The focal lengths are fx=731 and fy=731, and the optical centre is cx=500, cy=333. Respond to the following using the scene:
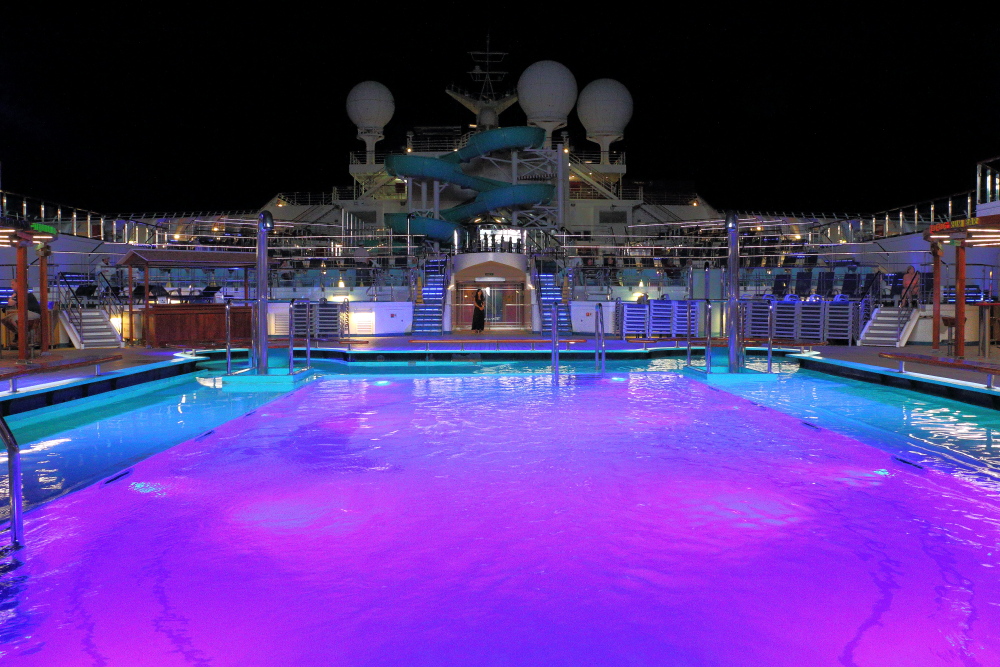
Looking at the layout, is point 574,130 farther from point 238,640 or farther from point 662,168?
point 238,640

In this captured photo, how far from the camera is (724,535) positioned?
3.63m

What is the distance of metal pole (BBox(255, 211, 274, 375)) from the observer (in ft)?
28.9

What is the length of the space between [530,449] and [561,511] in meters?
1.63

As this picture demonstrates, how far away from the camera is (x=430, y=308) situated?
1952 cm

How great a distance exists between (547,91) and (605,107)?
3243 mm

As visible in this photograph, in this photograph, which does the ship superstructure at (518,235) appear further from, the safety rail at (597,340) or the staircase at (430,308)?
the safety rail at (597,340)

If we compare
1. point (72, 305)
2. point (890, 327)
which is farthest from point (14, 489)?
point (890, 327)

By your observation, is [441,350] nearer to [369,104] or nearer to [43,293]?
[43,293]

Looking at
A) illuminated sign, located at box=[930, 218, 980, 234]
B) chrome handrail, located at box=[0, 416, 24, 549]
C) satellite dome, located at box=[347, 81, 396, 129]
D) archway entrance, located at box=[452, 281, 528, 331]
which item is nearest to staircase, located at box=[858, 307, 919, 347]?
illuminated sign, located at box=[930, 218, 980, 234]

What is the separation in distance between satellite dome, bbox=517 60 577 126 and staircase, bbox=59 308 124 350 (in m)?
22.5

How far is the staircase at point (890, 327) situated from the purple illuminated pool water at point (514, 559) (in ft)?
32.9

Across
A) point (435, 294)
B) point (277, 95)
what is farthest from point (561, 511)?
point (277, 95)

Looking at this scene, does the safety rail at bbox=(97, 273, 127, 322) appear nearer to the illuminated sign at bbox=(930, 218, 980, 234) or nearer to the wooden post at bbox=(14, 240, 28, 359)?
the wooden post at bbox=(14, 240, 28, 359)

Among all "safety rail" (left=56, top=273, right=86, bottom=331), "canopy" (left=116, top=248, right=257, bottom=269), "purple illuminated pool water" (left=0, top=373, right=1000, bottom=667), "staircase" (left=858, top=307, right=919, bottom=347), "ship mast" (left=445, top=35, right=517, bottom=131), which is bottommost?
→ "purple illuminated pool water" (left=0, top=373, right=1000, bottom=667)
